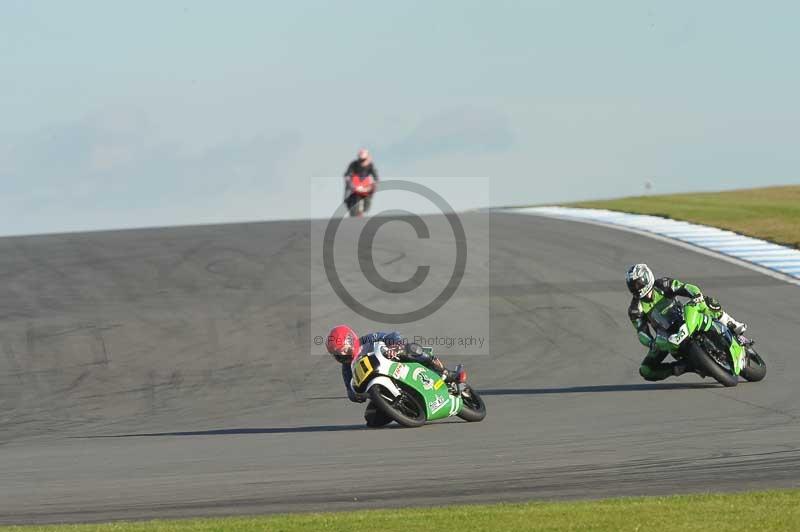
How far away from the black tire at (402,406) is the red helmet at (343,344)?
479 millimetres

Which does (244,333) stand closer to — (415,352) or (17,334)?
(17,334)

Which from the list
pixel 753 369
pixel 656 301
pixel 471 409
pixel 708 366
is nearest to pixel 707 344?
pixel 708 366

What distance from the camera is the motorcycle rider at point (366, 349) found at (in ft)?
44.2

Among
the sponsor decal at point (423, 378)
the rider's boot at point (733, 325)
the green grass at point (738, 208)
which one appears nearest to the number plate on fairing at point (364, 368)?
the sponsor decal at point (423, 378)

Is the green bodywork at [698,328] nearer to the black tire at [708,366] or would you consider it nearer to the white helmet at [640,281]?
the black tire at [708,366]

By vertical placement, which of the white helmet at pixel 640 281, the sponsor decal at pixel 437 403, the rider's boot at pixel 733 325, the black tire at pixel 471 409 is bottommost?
the black tire at pixel 471 409

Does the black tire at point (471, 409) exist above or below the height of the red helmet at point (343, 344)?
below

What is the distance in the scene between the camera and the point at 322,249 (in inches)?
1135

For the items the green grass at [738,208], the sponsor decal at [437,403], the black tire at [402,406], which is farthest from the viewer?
the green grass at [738,208]

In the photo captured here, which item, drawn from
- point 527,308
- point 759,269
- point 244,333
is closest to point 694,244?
point 759,269

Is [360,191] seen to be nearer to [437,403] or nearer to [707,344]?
[707,344]

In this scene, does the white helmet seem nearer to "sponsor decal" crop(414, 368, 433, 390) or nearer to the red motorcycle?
"sponsor decal" crop(414, 368, 433, 390)

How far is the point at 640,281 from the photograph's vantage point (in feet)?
52.6

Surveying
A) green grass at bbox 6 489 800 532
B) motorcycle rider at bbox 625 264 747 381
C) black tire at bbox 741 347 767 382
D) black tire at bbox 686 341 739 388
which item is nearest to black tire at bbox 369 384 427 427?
motorcycle rider at bbox 625 264 747 381
